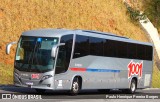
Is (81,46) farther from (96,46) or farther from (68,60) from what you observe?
(96,46)

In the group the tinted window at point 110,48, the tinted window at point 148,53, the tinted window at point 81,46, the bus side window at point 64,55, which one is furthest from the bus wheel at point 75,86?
the tinted window at point 148,53

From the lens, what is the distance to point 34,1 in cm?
4153

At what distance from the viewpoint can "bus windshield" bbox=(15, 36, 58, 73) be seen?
22641 millimetres

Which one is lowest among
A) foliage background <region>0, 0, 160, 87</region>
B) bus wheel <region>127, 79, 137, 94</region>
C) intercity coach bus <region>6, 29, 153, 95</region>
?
bus wheel <region>127, 79, 137, 94</region>

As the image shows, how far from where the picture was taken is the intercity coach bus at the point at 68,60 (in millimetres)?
22641

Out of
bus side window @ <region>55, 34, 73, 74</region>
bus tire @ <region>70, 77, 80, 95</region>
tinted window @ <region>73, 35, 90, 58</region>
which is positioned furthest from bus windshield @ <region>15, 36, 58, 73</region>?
bus tire @ <region>70, 77, 80, 95</region>

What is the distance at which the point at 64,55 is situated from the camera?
2319 centimetres

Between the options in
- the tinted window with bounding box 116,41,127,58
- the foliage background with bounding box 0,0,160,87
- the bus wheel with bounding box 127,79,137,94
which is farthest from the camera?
the foliage background with bounding box 0,0,160,87

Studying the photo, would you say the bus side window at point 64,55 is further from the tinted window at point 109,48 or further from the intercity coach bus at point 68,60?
the tinted window at point 109,48

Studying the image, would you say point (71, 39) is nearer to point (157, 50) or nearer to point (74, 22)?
point (74, 22)

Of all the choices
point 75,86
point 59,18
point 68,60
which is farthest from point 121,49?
point 59,18

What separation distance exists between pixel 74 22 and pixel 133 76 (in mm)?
13922

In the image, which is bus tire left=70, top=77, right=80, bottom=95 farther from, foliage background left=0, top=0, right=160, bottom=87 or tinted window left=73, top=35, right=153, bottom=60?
foliage background left=0, top=0, right=160, bottom=87

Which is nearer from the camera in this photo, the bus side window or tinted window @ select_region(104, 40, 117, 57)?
the bus side window
